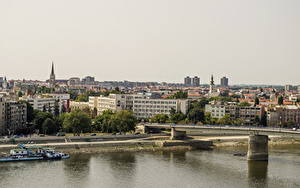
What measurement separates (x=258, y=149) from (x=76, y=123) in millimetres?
16748

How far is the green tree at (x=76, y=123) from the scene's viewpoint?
46.9 m

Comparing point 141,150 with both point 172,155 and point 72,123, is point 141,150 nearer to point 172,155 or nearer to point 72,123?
point 172,155

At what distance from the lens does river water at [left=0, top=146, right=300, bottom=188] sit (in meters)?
29.3

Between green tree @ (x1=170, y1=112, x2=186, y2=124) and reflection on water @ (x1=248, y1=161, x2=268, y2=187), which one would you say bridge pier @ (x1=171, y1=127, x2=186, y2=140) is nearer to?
reflection on water @ (x1=248, y1=161, x2=268, y2=187)

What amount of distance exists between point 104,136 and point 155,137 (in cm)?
524

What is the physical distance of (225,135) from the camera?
172 ft

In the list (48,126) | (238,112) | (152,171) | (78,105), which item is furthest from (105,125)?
(78,105)

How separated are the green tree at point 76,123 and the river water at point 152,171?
780cm

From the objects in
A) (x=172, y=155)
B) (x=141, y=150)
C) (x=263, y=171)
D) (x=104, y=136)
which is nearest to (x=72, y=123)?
(x=104, y=136)

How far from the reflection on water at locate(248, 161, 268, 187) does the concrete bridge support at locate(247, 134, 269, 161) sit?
2.30ft

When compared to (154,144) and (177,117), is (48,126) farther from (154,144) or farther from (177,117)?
(177,117)

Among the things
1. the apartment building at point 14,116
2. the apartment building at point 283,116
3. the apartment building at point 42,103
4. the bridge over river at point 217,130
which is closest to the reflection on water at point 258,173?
the bridge over river at point 217,130

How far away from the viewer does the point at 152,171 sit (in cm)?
3300

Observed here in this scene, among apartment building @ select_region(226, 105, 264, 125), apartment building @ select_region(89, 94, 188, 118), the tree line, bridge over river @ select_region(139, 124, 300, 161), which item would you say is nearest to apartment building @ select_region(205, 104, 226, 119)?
apartment building @ select_region(226, 105, 264, 125)
